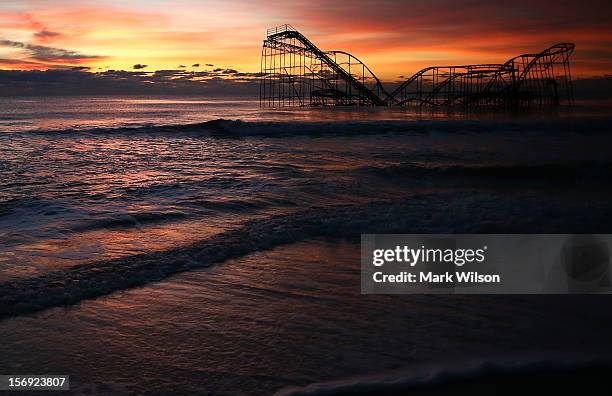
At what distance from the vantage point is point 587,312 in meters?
4.98

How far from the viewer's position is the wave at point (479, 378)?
Answer: 11.6ft

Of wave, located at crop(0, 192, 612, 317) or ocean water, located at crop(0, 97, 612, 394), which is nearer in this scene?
ocean water, located at crop(0, 97, 612, 394)

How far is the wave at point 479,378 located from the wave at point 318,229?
3155mm

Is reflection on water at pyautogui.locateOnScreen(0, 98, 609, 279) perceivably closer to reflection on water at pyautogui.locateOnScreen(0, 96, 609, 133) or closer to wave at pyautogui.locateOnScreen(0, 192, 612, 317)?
wave at pyautogui.locateOnScreen(0, 192, 612, 317)

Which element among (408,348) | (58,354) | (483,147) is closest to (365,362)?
(408,348)

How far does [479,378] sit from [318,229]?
15.3 feet

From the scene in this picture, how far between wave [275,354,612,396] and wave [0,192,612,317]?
3155 mm

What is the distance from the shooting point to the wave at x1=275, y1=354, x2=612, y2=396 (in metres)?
3.55

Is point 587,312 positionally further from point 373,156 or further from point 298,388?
point 373,156

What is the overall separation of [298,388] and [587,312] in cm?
317

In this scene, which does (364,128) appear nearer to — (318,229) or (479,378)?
(318,229)

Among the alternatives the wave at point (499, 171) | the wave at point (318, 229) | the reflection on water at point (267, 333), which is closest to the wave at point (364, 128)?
the wave at point (499, 171)

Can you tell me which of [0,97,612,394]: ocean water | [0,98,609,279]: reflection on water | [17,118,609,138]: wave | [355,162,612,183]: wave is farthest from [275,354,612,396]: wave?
[17,118,609,138]: wave

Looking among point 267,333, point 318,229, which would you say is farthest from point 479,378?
point 318,229
